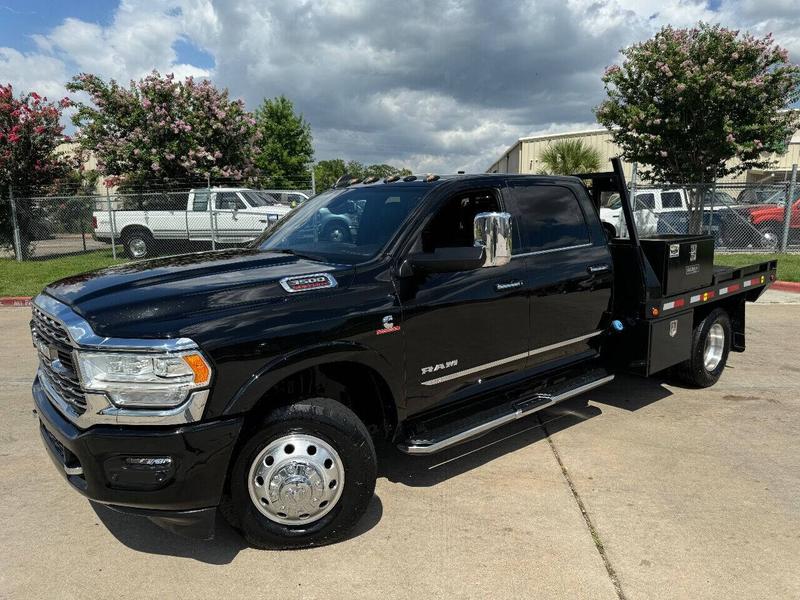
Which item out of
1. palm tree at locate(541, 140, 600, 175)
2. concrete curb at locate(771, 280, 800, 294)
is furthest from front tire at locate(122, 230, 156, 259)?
palm tree at locate(541, 140, 600, 175)

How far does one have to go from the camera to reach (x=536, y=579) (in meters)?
2.80

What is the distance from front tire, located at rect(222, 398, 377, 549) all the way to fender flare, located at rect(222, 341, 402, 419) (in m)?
0.19

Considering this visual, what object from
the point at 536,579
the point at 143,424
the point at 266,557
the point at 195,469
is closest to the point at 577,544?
the point at 536,579

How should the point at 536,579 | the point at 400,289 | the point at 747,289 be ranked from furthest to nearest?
the point at 747,289, the point at 400,289, the point at 536,579

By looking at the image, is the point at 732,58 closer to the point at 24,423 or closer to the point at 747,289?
the point at 747,289

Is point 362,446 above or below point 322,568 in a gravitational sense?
above

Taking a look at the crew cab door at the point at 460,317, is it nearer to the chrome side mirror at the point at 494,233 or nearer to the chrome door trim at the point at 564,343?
the chrome door trim at the point at 564,343

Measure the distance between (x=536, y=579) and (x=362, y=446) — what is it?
106 centimetres

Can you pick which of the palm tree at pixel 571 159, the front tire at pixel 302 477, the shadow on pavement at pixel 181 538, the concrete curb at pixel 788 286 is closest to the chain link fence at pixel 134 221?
the concrete curb at pixel 788 286

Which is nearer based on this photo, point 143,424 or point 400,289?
point 143,424

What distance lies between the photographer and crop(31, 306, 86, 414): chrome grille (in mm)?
2735

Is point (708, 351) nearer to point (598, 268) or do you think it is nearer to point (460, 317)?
point (598, 268)

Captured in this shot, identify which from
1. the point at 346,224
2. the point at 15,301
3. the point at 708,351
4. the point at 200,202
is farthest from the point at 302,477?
the point at 200,202

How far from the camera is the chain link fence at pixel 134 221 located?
1552cm
